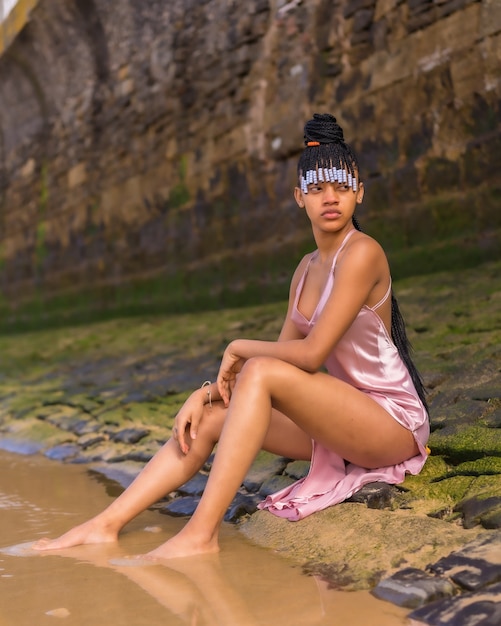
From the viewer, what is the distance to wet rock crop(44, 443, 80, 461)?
14.1 ft

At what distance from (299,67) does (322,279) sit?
5252 millimetres

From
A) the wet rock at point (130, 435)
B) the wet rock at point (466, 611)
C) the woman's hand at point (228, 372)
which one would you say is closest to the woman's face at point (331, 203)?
the woman's hand at point (228, 372)

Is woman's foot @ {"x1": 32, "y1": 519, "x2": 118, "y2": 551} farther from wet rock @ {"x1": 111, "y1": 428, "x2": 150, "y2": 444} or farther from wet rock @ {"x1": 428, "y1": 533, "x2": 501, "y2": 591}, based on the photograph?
wet rock @ {"x1": 111, "y1": 428, "x2": 150, "y2": 444}

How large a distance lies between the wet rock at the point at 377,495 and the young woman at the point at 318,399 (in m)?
0.02

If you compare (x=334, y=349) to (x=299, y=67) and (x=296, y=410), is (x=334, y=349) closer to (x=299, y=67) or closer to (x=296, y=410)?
(x=296, y=410)

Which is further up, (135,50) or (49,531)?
(135,50)

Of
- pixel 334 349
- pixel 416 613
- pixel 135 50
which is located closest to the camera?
pixel 416 613

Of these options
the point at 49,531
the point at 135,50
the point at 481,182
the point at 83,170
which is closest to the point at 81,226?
the point at 83,170

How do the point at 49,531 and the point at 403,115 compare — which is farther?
the point at 403,115

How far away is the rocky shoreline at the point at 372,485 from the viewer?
2.02 meters

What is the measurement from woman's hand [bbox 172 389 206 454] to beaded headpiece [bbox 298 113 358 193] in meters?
0.74

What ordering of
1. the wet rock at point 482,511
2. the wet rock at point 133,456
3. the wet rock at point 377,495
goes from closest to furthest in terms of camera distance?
the wet rock at point 482,511, the wet rock at point 377,495, the wet rock at point 133,456

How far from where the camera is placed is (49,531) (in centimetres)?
285

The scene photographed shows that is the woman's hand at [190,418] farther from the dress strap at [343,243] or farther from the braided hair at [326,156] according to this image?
the braided hair at [326,156]
